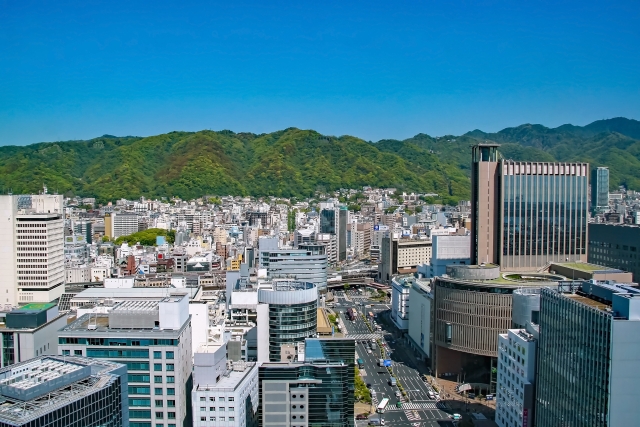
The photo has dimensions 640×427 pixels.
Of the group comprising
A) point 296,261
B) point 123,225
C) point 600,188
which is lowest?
point 296,261

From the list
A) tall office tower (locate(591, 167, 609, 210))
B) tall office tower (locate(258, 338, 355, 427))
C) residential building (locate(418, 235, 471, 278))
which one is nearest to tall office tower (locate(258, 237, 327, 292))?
residential building (locate(418, 235, 471, 278))

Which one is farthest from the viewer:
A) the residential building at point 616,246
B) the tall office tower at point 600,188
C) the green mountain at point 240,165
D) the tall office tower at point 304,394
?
the green mountain at point 240,165

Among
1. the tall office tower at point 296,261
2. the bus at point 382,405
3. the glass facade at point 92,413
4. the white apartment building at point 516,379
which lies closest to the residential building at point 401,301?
the tall office tower at point 296,261

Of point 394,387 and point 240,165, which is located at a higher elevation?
point 240,165

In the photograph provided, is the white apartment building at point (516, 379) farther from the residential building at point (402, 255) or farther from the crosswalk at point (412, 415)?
the residential building at point (402, 255)

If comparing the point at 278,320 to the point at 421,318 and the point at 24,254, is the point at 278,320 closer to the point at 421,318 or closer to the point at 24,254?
the point at 421,318

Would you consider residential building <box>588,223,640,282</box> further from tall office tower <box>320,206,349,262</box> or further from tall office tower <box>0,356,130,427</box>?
tall office tower <box>320,206,349,262</box>

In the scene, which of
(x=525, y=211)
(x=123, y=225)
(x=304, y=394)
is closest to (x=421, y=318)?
(x=525, y=211)
